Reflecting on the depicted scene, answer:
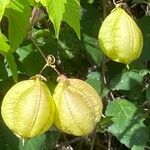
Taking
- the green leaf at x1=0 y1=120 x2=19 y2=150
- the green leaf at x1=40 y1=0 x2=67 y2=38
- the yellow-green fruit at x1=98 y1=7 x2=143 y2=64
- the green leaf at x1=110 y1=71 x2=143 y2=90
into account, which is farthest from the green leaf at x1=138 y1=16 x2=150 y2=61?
the green leaf at x1=40 y1=0 x2=67 y2=38

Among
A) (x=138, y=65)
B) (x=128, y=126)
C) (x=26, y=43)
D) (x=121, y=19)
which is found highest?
(x=121, y=19)

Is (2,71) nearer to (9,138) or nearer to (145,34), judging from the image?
(9,138)

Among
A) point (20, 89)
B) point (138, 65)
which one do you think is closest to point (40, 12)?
point (138, 65)

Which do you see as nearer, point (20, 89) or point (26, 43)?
point (20, 89)

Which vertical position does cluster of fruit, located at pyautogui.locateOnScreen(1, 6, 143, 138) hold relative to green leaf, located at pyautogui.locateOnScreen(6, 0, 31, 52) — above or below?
below

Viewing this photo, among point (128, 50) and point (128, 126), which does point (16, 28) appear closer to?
point (128, 50)

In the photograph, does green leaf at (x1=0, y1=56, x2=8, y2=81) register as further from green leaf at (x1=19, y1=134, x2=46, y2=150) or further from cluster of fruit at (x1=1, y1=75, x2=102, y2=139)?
cluster of fruit at (x1=1, y1=75, x2=102, y2=139)
